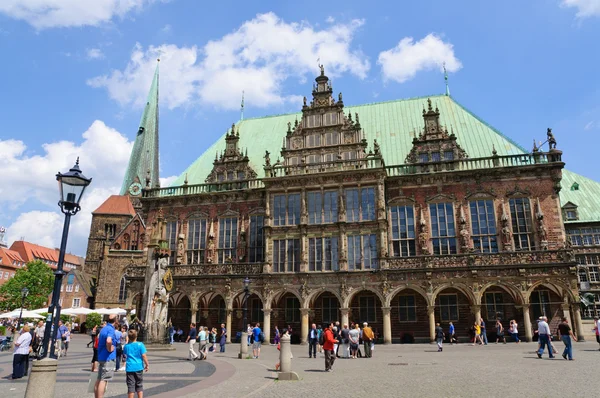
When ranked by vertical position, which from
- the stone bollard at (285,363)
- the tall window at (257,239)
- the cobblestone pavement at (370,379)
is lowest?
the cobblestone pavement at (370,379)

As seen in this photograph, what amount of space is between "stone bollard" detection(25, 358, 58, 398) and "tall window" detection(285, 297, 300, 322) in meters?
29.1

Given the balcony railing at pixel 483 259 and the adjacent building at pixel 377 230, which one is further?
the adjacent building at pixel 377 230

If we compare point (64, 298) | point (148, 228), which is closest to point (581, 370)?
point (148, 228)

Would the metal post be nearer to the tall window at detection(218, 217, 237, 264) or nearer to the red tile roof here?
the tall window at detection(218, 217, 237, 264)

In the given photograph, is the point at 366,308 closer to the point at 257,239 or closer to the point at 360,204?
the point at 360,204

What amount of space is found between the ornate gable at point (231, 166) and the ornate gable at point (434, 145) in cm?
1438

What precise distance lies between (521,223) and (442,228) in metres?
5.50

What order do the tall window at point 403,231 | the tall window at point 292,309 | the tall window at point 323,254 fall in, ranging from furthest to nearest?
the tall window at point 292,309
the tall window at point 403,231
the tall window at point 323,254

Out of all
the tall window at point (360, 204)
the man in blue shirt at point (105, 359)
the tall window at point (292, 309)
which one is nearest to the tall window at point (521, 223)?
the tall window at point (360, 204)

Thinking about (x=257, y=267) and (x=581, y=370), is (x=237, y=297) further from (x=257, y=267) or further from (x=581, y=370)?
(x=581, y=370)

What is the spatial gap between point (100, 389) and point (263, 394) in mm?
3578

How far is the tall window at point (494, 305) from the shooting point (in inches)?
1203

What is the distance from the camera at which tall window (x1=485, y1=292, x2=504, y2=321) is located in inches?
1203

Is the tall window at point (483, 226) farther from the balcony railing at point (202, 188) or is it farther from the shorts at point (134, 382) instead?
the shorts at point (134, 382)
